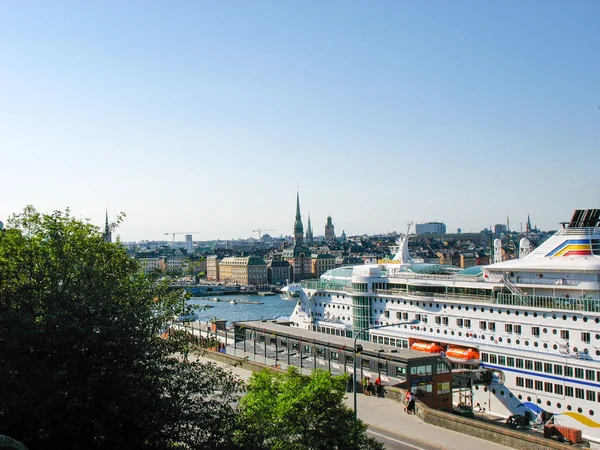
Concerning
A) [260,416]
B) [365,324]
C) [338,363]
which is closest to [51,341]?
[260,416]

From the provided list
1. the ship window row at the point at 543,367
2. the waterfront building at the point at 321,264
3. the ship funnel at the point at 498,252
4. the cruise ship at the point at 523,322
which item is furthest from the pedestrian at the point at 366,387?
the waterfront building at the point at 321,264

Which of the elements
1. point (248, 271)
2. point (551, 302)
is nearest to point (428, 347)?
point (551, 302)

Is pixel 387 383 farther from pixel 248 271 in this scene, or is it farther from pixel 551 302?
pixel 248 271

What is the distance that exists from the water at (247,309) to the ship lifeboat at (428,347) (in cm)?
5015

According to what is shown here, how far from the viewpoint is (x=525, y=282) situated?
2648 centimetres

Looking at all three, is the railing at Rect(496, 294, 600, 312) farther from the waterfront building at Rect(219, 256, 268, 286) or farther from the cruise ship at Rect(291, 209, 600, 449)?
the waterfront building at Rect(219, 256, 268, 286)

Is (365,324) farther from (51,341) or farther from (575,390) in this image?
(51,341)

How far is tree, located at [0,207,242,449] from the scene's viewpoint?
1038 cm

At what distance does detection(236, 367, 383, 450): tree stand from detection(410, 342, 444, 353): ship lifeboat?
1692 cm

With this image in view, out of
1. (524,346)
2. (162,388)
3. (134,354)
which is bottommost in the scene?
(524,346)

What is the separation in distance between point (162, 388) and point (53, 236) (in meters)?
3.86

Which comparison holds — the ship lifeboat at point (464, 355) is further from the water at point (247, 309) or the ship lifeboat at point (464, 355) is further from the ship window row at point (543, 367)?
the water at point (247, 309)

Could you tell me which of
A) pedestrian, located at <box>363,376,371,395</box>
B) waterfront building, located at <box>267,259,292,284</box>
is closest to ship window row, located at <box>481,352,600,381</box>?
pedestrian, located at <box>363,376,371,395</box>

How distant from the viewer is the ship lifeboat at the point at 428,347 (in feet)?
96.2
